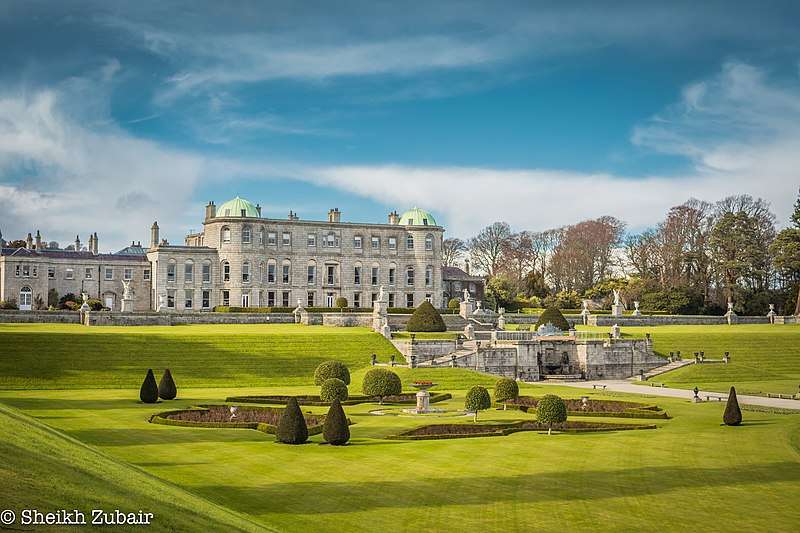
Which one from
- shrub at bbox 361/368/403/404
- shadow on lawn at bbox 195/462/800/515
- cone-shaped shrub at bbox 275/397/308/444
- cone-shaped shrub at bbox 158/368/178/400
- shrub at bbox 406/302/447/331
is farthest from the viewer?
shrub at bbox 406/302/447/331

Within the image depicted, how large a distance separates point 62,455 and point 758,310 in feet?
285

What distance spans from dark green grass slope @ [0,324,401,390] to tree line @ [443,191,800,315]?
41.7m

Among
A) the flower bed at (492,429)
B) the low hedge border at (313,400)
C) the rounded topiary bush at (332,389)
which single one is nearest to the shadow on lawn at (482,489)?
the flower bed at (492,429)

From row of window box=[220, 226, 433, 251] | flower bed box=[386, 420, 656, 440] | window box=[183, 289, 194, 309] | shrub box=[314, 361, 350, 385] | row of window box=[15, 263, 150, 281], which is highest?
row of window box=[220, 226, 433, 251]

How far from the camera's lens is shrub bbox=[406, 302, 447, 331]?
68.1 meters

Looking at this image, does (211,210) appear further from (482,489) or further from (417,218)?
(482,489)

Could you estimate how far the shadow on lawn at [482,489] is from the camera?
65.9 feet

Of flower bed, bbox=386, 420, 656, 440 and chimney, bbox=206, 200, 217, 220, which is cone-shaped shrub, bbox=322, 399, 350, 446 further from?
chimney, bbox=206, 200, 217, 220

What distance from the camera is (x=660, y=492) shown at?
22.3m

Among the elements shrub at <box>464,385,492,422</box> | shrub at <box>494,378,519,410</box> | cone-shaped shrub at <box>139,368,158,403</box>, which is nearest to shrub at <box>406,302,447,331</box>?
shrub at <box>494,378,519,410</box>

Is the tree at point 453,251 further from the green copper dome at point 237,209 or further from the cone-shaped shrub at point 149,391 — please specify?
the cone-shaped shrub at point 149,391

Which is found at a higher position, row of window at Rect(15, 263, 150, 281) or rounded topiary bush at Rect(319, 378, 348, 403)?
row of window at Rect(15, 263, 150, 281)

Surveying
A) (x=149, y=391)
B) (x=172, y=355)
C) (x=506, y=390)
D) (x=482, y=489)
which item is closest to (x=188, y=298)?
(x=172, y=355)

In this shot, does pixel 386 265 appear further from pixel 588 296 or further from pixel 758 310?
pixel 758 310
